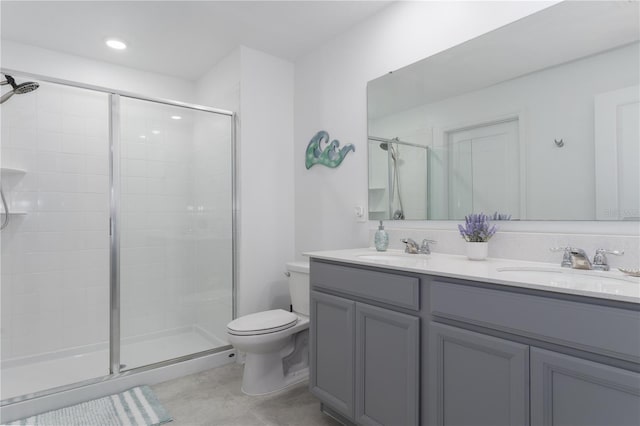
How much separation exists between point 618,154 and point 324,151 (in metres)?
1.77

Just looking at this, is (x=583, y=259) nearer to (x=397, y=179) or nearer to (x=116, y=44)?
(x=397, y=179)

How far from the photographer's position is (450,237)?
1886 millimetres

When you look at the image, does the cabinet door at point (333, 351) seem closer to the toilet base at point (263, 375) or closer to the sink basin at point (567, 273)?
the toilet base at point (263, 375)

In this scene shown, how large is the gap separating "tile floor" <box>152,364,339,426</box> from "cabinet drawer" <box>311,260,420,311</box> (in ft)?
2.45

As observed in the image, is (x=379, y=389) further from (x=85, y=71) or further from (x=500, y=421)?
(x=85, y=71)

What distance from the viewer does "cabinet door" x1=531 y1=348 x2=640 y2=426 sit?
35.2 inches

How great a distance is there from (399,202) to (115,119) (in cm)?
206

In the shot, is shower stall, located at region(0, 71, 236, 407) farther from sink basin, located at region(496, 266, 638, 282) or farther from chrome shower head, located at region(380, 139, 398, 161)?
sink basin, located at region(496, 266, 638, 282)

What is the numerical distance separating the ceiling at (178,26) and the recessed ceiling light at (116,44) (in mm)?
43

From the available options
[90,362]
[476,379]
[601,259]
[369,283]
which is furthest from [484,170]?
[90,362]

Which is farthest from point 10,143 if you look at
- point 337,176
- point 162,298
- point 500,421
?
point 500,421

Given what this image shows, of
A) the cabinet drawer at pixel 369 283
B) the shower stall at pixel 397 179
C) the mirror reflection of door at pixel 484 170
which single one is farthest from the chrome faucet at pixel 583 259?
the shower stall at pixel 397 179

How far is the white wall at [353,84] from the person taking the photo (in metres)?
1.83

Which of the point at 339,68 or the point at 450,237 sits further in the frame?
the point at 339,68
